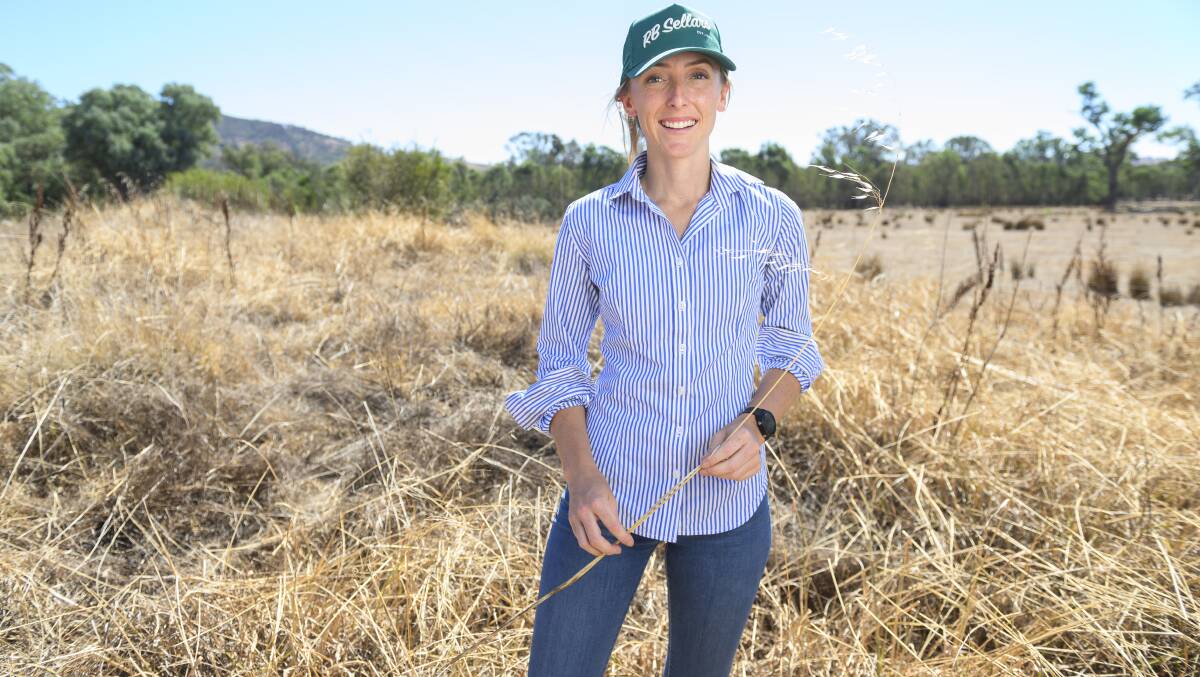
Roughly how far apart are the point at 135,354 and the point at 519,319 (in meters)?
1.97

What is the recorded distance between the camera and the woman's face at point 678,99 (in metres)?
1.12

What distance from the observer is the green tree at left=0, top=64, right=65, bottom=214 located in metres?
25.0

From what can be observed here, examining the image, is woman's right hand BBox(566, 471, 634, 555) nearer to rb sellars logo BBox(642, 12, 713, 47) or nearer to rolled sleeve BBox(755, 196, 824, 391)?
rolled sleeve BBox(755, 196, 824, 391)

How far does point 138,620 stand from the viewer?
188 cm

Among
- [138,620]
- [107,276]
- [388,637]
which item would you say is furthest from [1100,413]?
[107,276]

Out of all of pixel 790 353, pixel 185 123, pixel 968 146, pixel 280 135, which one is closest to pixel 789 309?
pixel 790 353

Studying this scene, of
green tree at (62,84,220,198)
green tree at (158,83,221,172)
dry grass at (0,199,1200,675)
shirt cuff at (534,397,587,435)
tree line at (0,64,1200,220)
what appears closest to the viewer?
shirt cuff at (534,397,587,435)

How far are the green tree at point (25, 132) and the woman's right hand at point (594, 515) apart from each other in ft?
96.9

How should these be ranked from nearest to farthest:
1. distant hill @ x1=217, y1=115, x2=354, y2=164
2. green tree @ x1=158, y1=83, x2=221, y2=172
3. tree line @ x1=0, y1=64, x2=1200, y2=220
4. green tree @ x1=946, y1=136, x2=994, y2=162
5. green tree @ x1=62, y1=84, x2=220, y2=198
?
tree line @ x1=0, y1=64, x2=1200, y2=220 → green tree @ x1=62, y1=84, x2=220, y2=198 → green tree @ x1=158, y1=83, x2=221, y2=172 → green tree @ x1=946, y1=136, x2=994, y2=162 → distant hill @ x1=217, y1=115, x2=354, y2=164

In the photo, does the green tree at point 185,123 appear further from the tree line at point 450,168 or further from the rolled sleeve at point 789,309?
the rolled sleeve at point 789,309

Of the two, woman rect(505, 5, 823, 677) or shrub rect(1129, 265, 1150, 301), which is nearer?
woman rect(505, 5, 823, 677)

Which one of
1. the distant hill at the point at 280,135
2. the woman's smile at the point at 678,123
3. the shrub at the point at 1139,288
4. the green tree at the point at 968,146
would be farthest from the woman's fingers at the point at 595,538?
the distant hill at the point at 280,135

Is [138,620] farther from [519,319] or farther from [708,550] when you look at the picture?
[519,319]

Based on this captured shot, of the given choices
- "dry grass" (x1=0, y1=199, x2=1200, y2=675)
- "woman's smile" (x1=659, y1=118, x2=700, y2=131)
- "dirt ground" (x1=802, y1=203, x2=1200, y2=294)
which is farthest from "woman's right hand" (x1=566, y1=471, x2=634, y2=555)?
"dirt ground" (x1=802, y1=203, x2=1200, y2=294)
